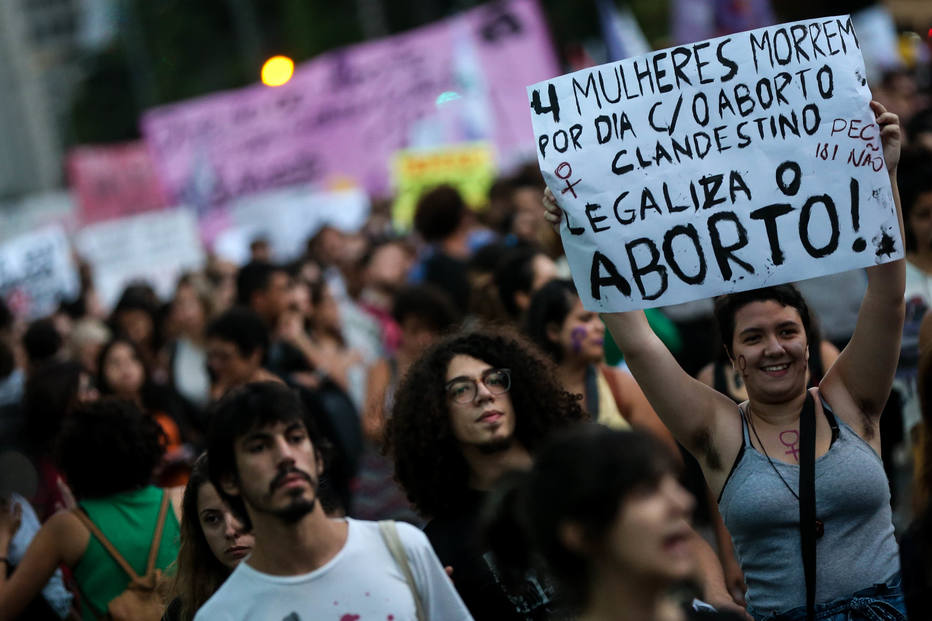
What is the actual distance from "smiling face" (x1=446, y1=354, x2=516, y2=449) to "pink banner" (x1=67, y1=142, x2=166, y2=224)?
49.1 ft

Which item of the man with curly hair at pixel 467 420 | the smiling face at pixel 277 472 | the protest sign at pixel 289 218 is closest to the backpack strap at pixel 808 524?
the man with curly hair at pixel 467 420

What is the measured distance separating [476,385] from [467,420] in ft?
0.39

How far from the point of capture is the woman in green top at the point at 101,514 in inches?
173

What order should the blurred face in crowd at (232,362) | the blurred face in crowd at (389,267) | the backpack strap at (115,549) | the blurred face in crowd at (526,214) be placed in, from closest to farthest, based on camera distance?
the backpack strap at (115,549) < the blurred face in crowd at (232,362) < the blurred face in crowd at (526,214) < the blurred face in crowd at (389,267)

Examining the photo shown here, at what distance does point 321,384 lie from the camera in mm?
6938

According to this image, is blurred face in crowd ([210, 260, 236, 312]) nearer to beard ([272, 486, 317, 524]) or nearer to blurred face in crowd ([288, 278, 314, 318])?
blurred face in crowd ([288, 278, 314, 318])

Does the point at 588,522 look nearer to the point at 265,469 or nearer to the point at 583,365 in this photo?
the point at 265,469

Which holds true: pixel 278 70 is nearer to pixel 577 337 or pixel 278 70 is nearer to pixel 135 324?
pixel 135 324

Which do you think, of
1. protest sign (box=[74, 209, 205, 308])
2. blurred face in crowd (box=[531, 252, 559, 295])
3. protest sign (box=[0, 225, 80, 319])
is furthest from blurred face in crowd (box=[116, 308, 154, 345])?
protest sign (box=[74, 209, 205, 308])

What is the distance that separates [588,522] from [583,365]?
2803 millimetres

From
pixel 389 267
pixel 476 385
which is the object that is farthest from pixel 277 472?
pixel 389 267

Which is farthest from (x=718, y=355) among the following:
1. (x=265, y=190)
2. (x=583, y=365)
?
(x=265, y=190)

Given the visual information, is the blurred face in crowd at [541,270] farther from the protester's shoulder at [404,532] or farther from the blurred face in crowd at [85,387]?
the protester's shoulder at [404,532]

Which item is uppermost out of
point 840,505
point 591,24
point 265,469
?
point 591,24
